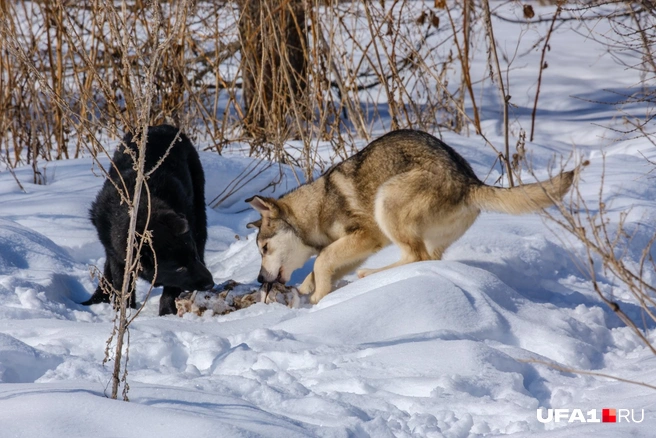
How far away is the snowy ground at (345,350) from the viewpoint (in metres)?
3.13

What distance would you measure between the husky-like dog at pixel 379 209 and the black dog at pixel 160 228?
57 centimetres

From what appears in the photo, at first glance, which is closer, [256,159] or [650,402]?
[650,402]

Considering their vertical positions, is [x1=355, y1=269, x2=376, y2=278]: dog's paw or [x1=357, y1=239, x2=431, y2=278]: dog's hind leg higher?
[x1=357, y1=239, x2=431, y2=278]: dog's hind leg

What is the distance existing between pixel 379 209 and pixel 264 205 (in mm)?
975

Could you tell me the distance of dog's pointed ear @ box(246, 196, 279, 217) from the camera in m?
6.26

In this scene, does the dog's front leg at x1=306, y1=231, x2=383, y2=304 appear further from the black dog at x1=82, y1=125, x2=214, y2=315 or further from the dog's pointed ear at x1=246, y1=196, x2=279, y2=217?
the black dog at x1=82, y1=125, x2=214, y2=315

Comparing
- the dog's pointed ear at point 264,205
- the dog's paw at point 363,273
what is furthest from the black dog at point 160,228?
the dog's paw at point 363,273

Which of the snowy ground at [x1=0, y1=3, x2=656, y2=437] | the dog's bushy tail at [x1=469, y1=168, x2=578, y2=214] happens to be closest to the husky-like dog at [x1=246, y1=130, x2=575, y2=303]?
the dog's bushy tail at [x1=469, y1=168, x2=578, y2=214]

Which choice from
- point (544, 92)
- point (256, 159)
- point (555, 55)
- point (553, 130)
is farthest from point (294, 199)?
point (555, 55)

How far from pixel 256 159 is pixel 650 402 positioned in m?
6.33

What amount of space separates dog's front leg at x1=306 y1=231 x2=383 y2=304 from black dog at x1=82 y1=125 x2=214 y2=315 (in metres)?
0.81

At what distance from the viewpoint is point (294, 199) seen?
650 cm

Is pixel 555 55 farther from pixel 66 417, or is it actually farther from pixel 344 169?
pixel 66 417

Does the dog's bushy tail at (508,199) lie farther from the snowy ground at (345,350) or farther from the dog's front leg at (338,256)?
the dog's front leg at (338,256)
